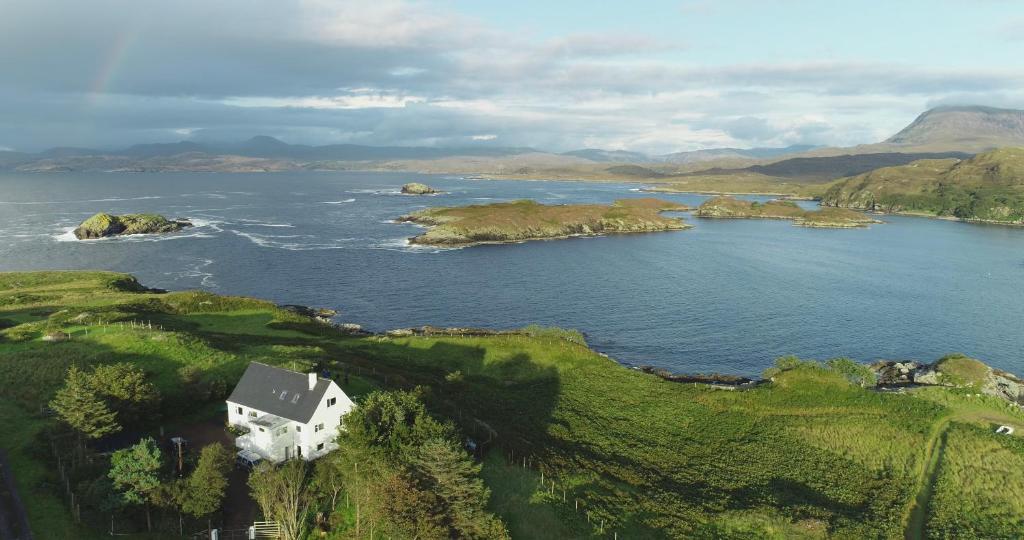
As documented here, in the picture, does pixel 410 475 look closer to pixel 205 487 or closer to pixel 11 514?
pixel 205 487

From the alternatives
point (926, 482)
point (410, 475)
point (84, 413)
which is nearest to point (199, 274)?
point (84, 413)

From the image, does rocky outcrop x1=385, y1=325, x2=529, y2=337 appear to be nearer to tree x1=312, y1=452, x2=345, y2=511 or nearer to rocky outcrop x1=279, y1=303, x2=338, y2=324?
rocky outcrop x1=279, y1=303, x2=338, y2=324

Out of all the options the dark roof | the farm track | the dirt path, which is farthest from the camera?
the dark roof

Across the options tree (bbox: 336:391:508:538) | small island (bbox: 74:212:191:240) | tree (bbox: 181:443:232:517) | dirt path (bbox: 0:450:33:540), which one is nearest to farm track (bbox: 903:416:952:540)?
tree (bbox: 336:391:508:538)

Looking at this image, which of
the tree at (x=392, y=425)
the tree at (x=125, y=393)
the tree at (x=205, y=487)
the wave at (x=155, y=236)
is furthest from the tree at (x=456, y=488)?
the wave at (x=155, y=236)

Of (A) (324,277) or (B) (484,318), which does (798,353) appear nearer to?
(B) (484,318)

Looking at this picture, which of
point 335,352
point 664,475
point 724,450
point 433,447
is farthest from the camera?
point 335,352

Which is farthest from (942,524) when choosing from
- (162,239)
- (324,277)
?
(162,239)
